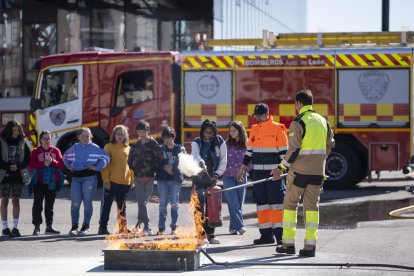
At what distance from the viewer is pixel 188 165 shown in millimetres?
13734

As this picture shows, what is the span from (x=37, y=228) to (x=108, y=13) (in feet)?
100

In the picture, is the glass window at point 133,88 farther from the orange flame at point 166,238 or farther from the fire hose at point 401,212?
the orange flame at point 166,238

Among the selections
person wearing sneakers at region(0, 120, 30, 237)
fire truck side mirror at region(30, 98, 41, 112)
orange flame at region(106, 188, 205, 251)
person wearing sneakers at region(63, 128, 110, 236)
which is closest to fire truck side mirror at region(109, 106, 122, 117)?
fire truck side mirror at region(30, 98, 41, 112)

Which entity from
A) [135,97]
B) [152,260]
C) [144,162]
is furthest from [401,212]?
[135,97]

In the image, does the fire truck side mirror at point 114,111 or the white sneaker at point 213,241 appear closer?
the white sneaker at point 213,241

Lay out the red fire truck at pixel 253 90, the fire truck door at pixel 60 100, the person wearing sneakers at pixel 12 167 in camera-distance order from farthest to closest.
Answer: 1. the fire truck door at pixel 60 100
2. the red fire truck at pixel 253 90
3. the person wearing sneakers at pixel 12 167

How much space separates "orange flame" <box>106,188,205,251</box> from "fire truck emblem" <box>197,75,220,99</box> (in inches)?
283

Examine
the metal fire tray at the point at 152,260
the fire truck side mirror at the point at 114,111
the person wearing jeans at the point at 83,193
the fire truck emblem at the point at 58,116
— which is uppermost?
the fire truck side mirror at the point at 114,111

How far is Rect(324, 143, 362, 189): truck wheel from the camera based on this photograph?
22.1m

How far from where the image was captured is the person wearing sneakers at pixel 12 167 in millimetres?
14938

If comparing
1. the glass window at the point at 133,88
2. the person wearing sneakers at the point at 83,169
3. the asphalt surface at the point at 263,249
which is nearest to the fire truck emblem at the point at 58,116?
the glass window at the point at 133,88

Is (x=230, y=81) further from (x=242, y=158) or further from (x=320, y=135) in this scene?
(x=320, y=135)

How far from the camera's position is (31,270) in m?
11.3

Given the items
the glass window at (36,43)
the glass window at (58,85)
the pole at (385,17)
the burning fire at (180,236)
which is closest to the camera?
the burning fire at (180,236)
